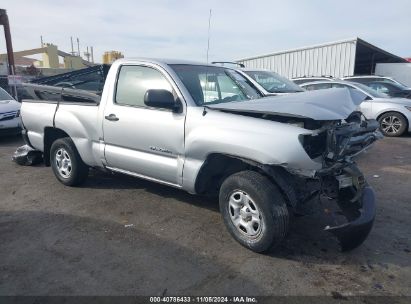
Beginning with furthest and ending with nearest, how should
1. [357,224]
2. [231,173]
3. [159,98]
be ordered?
[231,173] < [159,98] < [357,224]

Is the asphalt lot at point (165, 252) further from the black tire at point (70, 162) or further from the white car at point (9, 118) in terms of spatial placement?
the white car at point (9, 118)

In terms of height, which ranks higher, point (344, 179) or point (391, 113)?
point (391, 113)

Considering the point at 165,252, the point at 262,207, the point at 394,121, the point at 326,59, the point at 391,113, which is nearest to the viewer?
the point at 262,207

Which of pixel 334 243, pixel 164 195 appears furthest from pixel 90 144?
pixel 334 243

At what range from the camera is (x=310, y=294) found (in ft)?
9.44

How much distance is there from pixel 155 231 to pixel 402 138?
8.14 meters

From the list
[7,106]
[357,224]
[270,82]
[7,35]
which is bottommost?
[357,224]

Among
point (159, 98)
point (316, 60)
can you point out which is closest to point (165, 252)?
point (159, 98)

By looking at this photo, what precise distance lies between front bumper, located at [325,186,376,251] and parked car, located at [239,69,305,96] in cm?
511

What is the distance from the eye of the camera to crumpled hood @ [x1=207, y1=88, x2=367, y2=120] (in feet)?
10.6

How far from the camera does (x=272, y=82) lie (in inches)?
349

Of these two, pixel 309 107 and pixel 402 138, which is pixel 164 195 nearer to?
pixel 309 107

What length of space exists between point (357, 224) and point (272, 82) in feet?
20.3

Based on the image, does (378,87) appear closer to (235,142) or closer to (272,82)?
(272,82)
